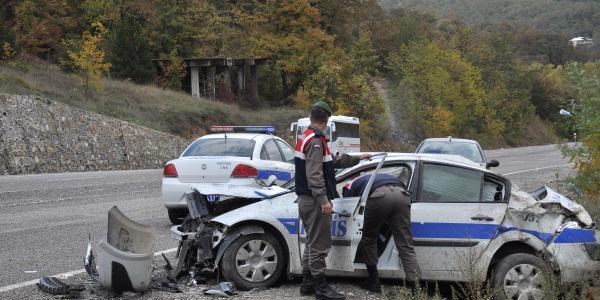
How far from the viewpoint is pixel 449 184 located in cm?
757

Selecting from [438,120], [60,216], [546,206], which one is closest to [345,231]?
[546,206]

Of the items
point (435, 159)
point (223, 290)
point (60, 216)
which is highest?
point (435, 159)

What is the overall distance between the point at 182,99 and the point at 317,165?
1544 inches

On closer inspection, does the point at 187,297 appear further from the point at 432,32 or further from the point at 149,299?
the point at 432,32

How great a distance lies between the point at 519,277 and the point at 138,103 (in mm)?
35506

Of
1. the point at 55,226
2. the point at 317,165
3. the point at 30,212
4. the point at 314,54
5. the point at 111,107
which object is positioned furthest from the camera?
the point at 314,54

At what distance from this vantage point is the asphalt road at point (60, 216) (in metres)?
8.90

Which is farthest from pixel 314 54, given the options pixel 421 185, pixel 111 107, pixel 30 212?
pixel 421 185

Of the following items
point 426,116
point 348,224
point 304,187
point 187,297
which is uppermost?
point 304,187

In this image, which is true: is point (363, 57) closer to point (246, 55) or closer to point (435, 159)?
point (246, 55)

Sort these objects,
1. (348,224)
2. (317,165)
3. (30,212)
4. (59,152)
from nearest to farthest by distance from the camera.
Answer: (317,165) → (348,224) → (30,212) → (59,152)

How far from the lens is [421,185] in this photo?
7559 mm

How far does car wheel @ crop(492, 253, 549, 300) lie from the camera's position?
274 inches

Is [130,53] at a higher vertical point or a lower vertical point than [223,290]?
higher
